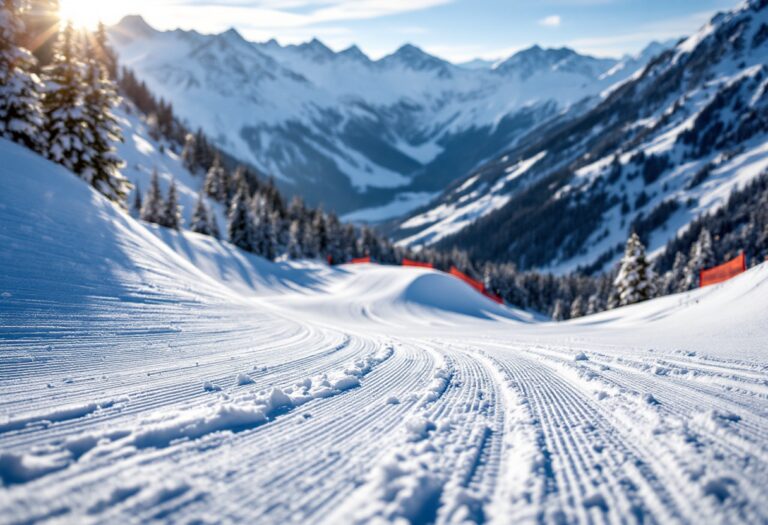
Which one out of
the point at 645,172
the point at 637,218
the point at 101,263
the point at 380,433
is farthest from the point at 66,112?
the point at 645,172

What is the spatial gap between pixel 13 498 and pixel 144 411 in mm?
1312

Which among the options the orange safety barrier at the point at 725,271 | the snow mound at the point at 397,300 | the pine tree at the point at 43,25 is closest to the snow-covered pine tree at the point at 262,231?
the snow mound at the point at 397,300

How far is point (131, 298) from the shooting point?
6.91 m

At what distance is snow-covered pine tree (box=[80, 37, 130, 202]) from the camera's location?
19359 millimetres

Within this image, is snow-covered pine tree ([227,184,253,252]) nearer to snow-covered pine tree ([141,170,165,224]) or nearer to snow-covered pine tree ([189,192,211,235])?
snow-covered pine tree ([189,192,211,235])

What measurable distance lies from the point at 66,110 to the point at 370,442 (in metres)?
22.9

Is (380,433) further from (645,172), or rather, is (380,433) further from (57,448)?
(645,172)

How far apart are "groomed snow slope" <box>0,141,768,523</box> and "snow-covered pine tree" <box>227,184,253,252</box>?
35132 mm

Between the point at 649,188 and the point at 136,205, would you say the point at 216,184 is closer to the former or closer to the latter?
the point at 136,205

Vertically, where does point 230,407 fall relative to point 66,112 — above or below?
below

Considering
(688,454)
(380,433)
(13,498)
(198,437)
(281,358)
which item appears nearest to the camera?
(13,498)

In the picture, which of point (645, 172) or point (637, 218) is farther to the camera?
point (645, 172)

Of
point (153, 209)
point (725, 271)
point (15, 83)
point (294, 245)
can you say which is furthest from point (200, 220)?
point (725, 271)

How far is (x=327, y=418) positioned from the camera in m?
3.45
